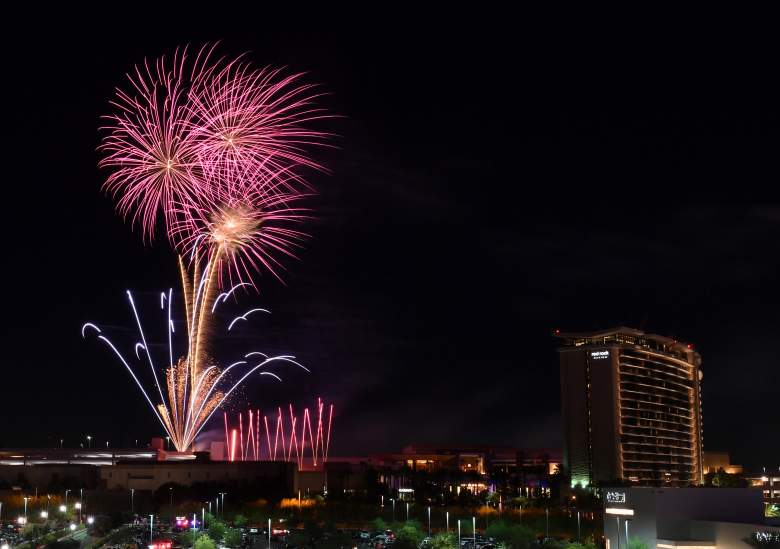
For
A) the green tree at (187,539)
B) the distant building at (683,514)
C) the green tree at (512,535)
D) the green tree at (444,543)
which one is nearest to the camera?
the distant building at (683,514)

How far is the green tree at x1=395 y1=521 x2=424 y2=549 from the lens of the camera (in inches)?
1828

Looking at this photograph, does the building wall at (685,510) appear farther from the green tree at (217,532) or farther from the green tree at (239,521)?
the green tree at (239,521)

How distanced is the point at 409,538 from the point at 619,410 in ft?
224

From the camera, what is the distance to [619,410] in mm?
113812

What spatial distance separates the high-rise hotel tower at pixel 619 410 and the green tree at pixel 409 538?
59974 mm

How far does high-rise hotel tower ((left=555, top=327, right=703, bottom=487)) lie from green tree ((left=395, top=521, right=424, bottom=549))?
5997 centimetres

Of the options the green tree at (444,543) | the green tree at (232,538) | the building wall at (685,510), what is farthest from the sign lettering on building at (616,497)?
the green tree at (232,538)

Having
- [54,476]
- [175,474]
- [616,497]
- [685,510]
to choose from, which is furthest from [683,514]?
[54,476]

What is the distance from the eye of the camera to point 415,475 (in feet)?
381

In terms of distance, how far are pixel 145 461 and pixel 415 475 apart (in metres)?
40.3

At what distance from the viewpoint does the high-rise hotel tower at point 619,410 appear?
372ft

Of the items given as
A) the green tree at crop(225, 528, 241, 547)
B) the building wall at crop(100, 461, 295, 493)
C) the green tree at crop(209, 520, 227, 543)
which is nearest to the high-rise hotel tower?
the building wall at crop(100, 461, 295, 493)

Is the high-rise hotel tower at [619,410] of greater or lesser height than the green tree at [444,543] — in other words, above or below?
above

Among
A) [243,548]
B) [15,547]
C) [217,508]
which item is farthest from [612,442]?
[15,547]
